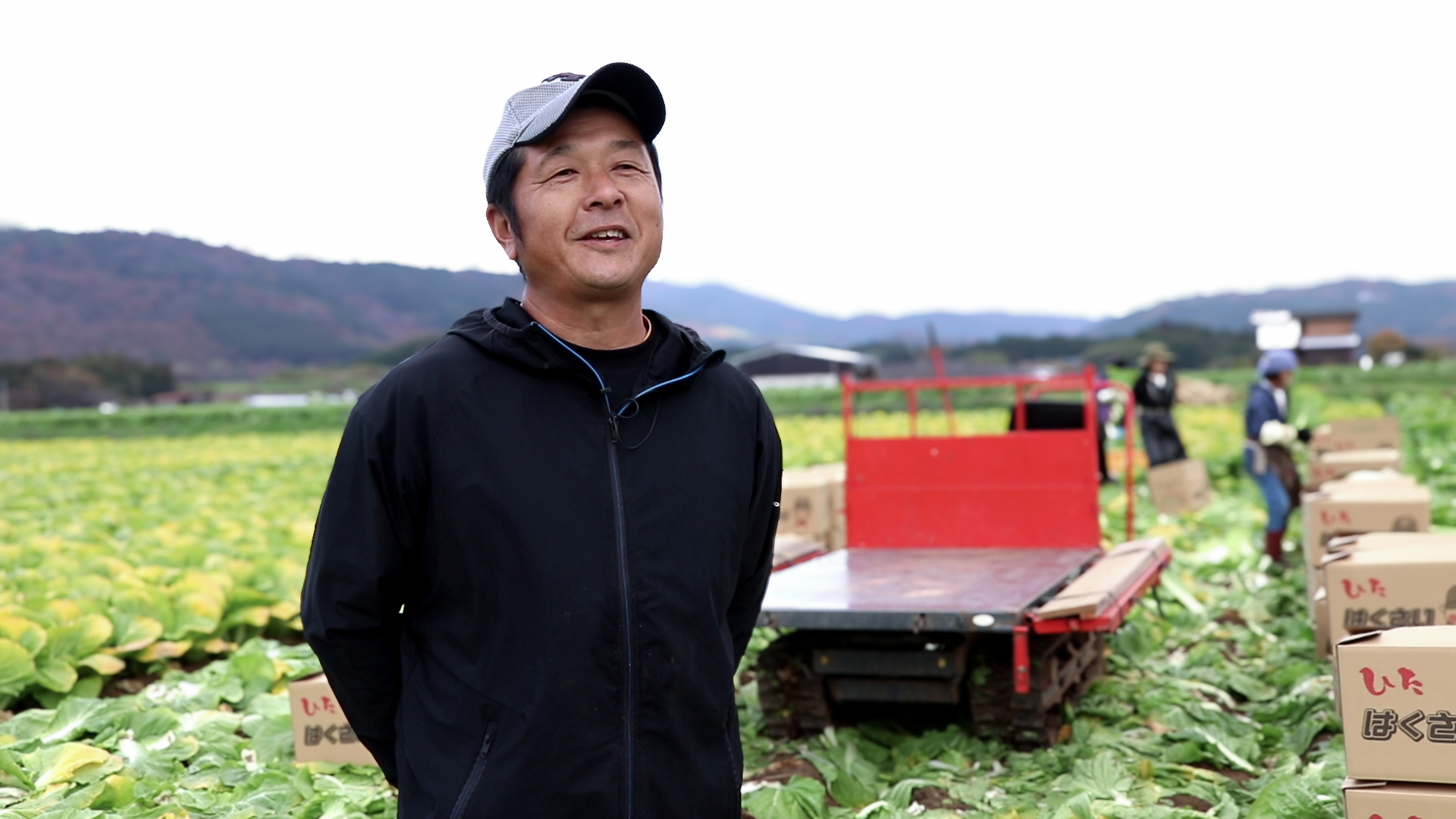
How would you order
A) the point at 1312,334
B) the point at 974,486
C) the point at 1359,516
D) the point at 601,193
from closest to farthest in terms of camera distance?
the point at 601,193 < the point at 1359,516 < the point at 974,486 < the point at 1312,334

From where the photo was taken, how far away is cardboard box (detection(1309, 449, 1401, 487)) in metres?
10.6

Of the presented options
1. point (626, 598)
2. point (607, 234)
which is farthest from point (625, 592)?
point (607, 234)

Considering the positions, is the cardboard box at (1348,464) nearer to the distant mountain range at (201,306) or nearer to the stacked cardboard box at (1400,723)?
the stacked cardboard box at (1400,723)

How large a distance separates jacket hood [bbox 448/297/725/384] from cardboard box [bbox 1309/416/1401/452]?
1198 cm

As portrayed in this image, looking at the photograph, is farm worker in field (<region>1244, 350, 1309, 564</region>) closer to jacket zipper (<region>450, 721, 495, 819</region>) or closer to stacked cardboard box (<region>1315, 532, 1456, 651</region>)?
stacked cardboard box (<region>1315, 532, 1456, 651</region>)

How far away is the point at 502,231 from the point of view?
2.55 m

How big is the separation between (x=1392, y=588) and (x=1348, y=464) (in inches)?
245

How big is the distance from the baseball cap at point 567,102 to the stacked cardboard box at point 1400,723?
2.48 metres

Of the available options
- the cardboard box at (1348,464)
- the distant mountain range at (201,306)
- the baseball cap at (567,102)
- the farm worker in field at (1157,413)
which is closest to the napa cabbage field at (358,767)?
the cardboard box at (1348,464)

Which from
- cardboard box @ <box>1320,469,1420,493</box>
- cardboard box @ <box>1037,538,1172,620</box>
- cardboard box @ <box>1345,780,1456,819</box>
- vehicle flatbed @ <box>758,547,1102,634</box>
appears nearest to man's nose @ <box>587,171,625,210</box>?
cardboard box @ <box>1345,780,1456,819</box>

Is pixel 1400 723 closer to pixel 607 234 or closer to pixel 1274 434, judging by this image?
pixel 607 234

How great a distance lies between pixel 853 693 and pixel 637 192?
3909 millimetres

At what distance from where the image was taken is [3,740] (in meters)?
5.22

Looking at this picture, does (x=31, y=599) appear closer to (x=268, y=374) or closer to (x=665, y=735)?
(x=665, y=735)
